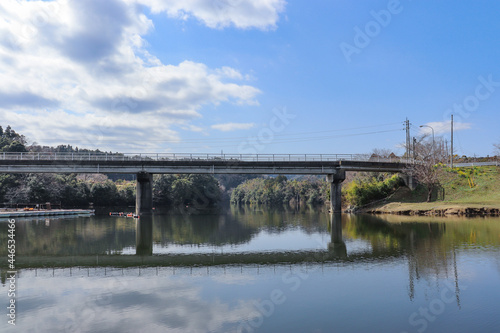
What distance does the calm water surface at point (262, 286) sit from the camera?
12438 mm

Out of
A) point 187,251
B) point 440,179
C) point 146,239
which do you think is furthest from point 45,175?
point 440,179

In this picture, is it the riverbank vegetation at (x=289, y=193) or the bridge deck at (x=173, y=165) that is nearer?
the bridge deck at (x=173, y=165)

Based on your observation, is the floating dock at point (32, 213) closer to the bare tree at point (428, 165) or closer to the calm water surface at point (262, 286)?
the calm water surface at point (262, 286)

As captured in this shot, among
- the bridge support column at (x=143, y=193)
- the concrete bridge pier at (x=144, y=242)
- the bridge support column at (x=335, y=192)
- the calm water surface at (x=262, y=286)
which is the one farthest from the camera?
the bridge support column at (x=335, y=192)

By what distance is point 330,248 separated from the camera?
28438 millimetres

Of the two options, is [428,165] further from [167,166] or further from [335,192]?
[167,166]

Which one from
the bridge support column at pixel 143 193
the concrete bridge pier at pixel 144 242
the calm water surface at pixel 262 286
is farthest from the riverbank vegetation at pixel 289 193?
the calm water surface at pixel 262 286

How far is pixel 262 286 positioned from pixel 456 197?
5832 cm

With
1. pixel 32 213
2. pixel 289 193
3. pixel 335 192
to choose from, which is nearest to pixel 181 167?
pixel 32 213

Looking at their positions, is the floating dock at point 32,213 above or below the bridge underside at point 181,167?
below

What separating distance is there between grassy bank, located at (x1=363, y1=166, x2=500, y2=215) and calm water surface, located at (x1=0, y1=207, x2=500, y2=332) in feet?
89.9

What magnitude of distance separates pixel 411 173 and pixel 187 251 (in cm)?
5375

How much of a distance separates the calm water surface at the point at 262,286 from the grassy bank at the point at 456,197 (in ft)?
89.9

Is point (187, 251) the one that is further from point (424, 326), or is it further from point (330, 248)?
point (424, 326)
